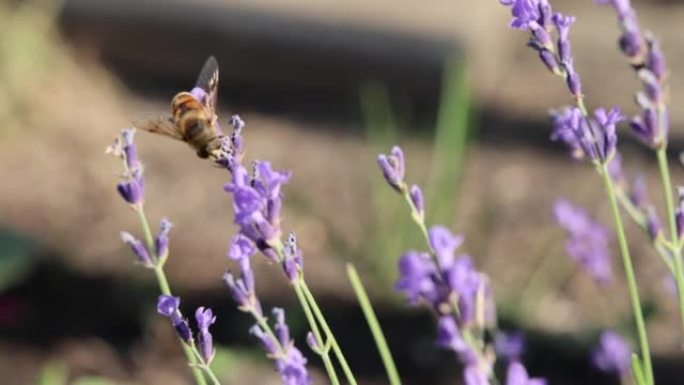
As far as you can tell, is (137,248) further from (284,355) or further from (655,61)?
(655,61)

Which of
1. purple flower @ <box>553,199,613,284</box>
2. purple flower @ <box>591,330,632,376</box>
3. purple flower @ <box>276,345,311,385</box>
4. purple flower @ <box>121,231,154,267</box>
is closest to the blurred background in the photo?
purple flower @ <box>553,199,613,284</box>

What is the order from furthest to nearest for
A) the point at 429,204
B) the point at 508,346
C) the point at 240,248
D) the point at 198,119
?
1. the point at 429,204
2. the point at 508,346
3. the point at 198,119
4. the point at 240,248

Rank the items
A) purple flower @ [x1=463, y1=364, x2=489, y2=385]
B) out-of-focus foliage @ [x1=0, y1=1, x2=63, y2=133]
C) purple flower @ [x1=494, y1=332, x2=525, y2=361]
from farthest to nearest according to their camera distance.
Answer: out-of-focus foliage @ [x1=0, y1=1, x2=63, y2=133], purple flower @ [x1=494, y1=332, x2=525, y2=361], purple flower @ [x1=463, y1=364, x2=489, y2=385]

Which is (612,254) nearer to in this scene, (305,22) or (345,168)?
(345,168)

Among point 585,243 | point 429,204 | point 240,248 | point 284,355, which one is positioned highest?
point 429,204

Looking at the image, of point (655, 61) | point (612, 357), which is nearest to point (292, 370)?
point (655, 61)

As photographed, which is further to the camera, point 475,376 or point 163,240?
point 163,240

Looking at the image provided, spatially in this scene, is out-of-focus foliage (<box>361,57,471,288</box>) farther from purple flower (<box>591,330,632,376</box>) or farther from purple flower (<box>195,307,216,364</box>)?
purple flower (<box>195,307,216,364</box>)

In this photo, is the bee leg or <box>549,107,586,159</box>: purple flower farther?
the bee leg
